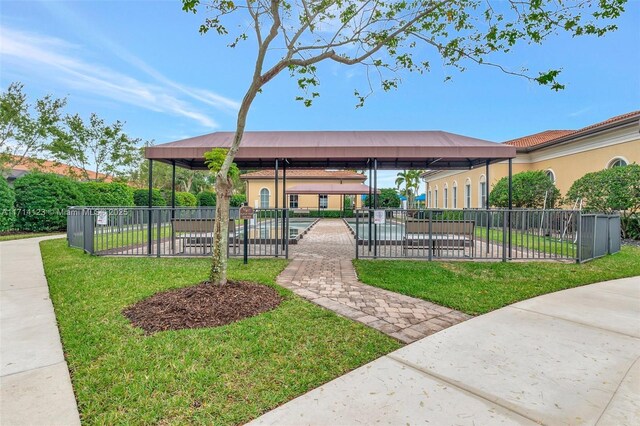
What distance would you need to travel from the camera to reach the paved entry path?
11.3 ft

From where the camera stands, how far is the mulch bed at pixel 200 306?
3.47m

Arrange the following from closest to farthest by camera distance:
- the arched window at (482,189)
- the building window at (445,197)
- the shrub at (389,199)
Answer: the arched window at (482,189), the building window at (445,197), the shrub at (389,199)

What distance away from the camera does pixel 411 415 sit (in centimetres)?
195

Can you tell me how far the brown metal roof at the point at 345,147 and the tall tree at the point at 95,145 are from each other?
50.6ft

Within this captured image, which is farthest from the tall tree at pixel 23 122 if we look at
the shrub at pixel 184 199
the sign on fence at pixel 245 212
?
the sign on fence at pixel 245 212

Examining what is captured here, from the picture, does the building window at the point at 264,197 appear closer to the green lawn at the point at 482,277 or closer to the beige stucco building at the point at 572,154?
the beige stucco building at the point at 572,154

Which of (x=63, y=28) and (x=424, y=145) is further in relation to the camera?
(x=63, y=28)

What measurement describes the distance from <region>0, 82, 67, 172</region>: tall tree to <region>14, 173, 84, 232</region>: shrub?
22.3 ft

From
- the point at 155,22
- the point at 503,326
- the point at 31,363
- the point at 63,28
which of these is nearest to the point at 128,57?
the point at 63,28

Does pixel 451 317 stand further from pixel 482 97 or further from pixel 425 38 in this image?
pixel 482 97

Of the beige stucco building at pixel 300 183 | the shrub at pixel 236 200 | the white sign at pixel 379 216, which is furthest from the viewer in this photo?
the shrub at pixel 236 200

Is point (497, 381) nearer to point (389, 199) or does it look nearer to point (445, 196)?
point (445, 196)

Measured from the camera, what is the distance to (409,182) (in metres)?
26.2

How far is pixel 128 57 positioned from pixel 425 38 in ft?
41.3
